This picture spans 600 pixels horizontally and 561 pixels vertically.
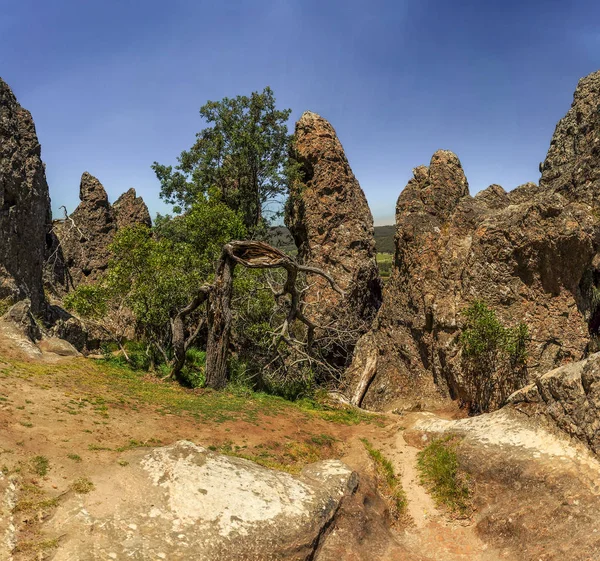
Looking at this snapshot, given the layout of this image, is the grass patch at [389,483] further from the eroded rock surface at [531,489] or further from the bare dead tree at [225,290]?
the bare dead tree at [225,290]

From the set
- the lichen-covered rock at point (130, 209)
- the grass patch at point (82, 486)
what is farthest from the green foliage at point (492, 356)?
the lichen-covered rock at point (130, 209)

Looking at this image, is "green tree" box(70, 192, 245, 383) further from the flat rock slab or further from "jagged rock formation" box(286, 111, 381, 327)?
the flat rock slab

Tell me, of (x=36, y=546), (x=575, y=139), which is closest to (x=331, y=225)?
(x=36, y=546)

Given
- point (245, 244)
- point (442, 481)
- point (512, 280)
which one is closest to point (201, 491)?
point (442, 481)

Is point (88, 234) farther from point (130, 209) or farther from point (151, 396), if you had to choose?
point (151, 396)

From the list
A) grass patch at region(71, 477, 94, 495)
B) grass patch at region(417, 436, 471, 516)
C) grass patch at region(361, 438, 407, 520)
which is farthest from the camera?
grass patch at region(361, 438, 407, 520)

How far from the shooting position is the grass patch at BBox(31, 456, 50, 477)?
304 inches

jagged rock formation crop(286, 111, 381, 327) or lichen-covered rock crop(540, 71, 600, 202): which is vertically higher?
lichen-covered rock crop(540, 71, 600, 202)

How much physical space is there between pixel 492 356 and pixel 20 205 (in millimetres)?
21246

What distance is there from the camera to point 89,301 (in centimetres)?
1939

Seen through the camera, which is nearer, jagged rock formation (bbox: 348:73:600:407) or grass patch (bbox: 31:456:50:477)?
grass patch (bbox: 31:456:50:477)

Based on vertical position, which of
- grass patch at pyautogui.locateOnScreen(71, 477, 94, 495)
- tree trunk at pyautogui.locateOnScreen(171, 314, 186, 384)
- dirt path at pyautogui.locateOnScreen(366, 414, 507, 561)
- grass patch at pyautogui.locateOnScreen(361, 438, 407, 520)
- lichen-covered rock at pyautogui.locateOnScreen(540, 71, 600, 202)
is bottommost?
dirt path at pyautogui.locateOnScreen(366, 414, 507, 561)

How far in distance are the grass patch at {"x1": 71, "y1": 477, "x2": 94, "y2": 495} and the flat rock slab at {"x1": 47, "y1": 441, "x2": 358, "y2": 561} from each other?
0.33 feet

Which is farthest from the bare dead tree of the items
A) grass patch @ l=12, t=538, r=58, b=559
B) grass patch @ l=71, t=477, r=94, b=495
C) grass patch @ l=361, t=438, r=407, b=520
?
grass patch @ l=12, t=538, r=58, b=559
